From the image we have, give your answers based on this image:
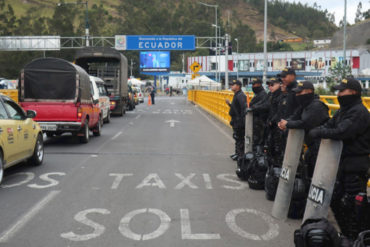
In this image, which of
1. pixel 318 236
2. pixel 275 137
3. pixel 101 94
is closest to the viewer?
pixel 318 236

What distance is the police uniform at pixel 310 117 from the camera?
628 centimetres

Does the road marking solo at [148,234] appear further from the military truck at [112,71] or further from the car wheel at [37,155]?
the military truck at [112,71]

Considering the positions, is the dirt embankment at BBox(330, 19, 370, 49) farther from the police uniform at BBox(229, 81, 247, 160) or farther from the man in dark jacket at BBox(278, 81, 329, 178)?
the man in dark jacket at BBox(278, 81, 329, 178)

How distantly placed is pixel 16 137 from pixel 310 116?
17.6 ft

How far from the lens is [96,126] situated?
16641mm

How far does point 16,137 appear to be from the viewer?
8906mm

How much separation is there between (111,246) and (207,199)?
250 centimetres

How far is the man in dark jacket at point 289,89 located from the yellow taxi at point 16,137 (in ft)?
15.4

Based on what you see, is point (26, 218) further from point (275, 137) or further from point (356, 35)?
point (356, 35)

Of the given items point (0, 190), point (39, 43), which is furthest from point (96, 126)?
point (39, 43)

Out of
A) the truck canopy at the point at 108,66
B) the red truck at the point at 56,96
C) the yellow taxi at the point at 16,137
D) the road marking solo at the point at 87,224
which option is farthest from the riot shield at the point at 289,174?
the truck canopy at the point at 108,66

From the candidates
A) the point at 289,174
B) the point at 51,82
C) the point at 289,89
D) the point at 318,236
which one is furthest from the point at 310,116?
the point at 51,82

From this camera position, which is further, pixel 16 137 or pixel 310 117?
pixel 16 137

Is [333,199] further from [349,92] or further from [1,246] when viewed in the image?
[1,246]
